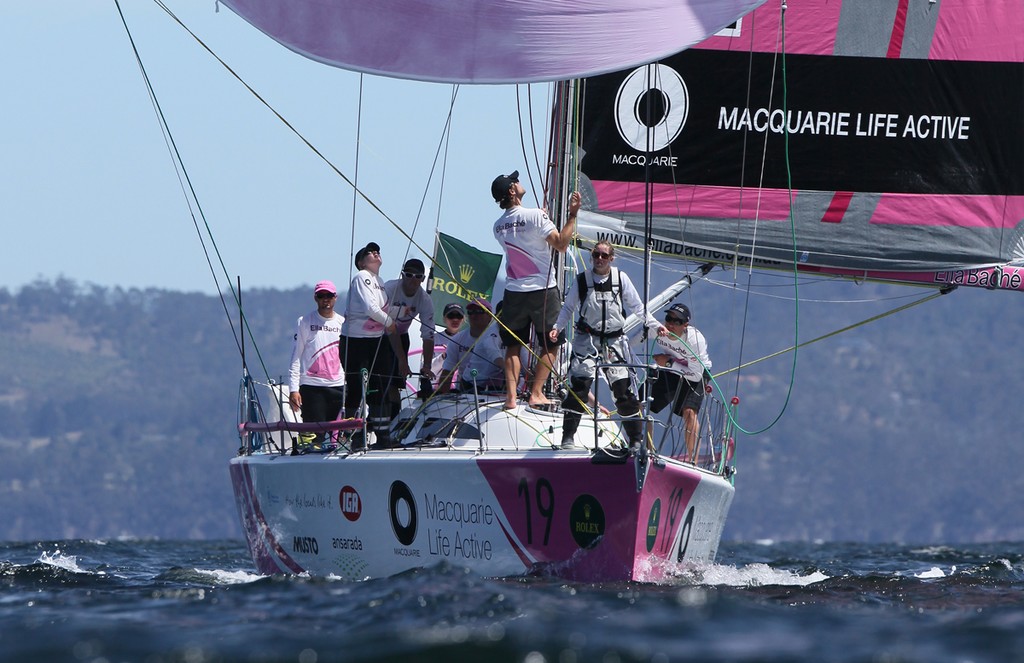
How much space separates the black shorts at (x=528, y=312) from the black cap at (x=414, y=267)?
86 cm

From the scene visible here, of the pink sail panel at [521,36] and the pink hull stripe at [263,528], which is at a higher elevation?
the pink sail panel at [521,36]

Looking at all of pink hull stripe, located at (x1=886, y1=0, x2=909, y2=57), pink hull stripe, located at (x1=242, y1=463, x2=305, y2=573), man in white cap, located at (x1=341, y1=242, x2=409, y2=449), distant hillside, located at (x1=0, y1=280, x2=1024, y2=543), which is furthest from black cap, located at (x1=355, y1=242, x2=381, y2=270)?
distant hillside, located at (x1=0, y1=280, x2=1024, y2=543)

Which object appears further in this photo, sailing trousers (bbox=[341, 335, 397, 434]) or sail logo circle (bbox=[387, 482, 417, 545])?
sailing trousers (bbox=[341, 335, 397, 434])

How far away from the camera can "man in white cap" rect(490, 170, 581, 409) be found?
9.38 meters

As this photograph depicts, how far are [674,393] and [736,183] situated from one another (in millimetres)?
2014

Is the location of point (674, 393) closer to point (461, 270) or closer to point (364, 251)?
point (364, 251)

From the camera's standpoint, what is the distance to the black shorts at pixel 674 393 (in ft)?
33.8

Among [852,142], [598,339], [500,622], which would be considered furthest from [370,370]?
[852,142]

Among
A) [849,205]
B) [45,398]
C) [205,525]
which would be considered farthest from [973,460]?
[849,205]

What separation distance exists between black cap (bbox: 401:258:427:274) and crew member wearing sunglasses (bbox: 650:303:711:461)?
5.16ft

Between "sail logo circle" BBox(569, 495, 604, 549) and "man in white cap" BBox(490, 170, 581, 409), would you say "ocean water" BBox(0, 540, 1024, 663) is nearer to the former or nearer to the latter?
"sail logo circle" BBox(569, 495, 604, 549)

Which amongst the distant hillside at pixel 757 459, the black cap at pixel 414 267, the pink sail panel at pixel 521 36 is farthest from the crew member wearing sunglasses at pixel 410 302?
the distant hillside at pixel 757 459

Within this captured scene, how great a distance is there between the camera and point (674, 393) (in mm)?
10391

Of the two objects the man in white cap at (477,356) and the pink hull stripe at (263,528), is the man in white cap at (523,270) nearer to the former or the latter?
the man in white cap at (477,356)
